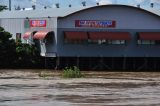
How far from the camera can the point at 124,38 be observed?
52938mm

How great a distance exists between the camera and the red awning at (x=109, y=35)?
52.5 m

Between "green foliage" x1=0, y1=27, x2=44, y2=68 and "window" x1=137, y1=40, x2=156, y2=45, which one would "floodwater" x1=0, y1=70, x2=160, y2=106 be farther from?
"window" x1=137, y1=40, x2=156, y2=45

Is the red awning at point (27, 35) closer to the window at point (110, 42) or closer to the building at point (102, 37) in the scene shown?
the building at point (102, 37)

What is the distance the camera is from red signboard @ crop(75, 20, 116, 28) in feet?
173

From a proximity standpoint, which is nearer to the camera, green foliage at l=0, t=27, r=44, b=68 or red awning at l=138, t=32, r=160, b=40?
green foliage at l=0, t=27, r=44, b=68

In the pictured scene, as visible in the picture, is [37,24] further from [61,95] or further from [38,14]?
[61,95]

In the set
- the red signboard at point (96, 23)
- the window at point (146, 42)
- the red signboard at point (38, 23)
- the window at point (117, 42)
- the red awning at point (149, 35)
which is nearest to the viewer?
the red signboard at point (96, 23)

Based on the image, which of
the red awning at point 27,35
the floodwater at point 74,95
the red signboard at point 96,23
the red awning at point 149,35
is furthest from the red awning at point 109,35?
the floodwater at point 74,95

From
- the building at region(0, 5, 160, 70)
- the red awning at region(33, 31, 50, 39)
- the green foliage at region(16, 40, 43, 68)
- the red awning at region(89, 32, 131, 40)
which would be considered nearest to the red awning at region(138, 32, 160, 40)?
the building at region(0, 5, 160, 70)

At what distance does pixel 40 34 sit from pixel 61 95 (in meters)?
26.8

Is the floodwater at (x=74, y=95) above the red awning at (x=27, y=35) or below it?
below

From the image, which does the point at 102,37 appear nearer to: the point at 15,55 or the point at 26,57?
the point at 26,57

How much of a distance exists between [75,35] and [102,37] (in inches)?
95.9

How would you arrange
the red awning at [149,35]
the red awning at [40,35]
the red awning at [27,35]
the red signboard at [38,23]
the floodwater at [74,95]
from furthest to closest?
the red awning at [27,35] → the red signboard at [38,23] → the red awning at [149,35] → the red awning at [40,35] → the floodwater at [74,95]
